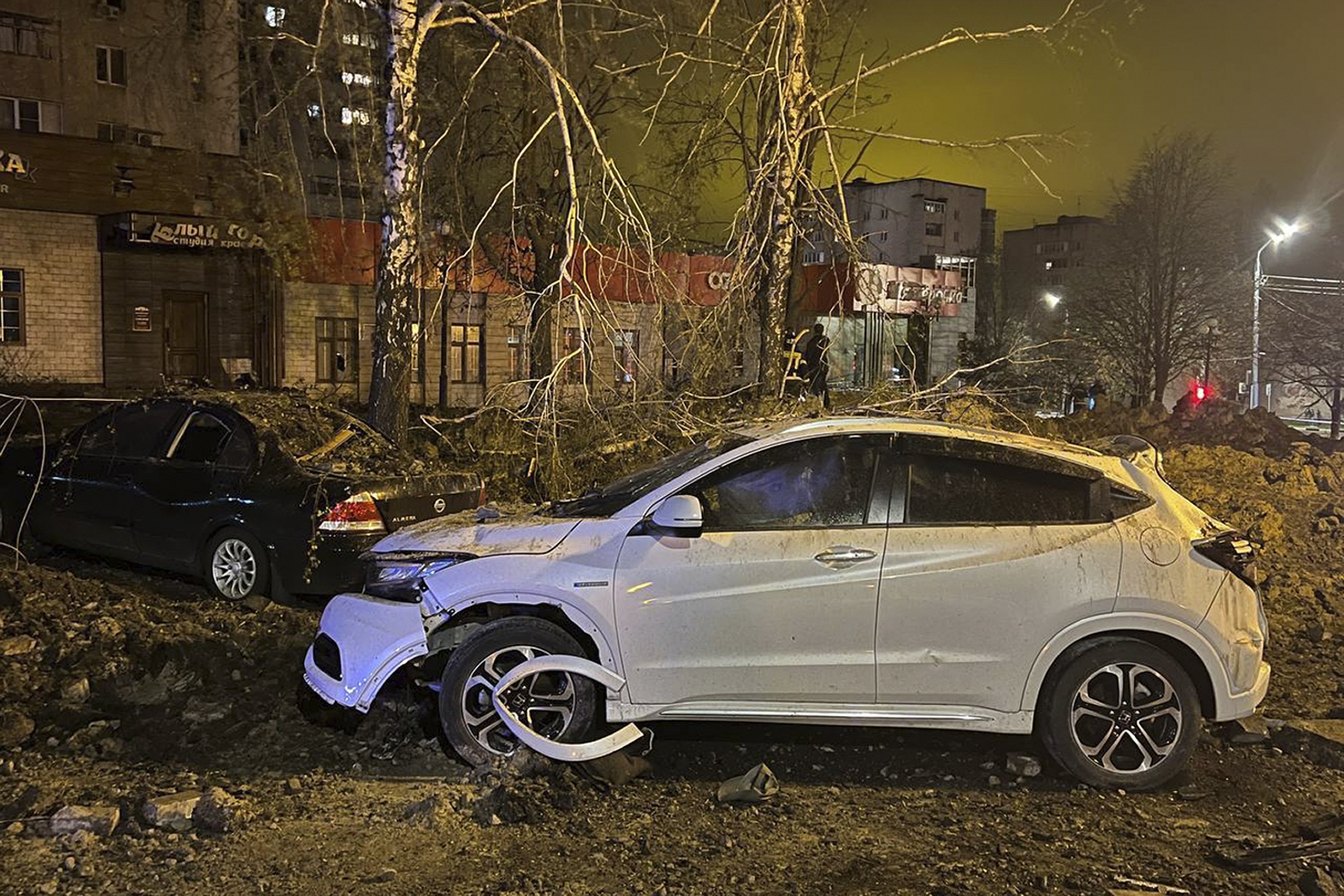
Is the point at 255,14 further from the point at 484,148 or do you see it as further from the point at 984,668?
the point at 984,668

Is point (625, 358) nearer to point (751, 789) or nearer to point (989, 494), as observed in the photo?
point (989, 494)

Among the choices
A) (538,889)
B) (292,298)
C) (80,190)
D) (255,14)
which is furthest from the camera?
(292,298)

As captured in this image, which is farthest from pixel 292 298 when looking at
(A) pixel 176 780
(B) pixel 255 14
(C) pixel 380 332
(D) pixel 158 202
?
(A) pixel 176 780

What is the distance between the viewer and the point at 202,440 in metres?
8.62

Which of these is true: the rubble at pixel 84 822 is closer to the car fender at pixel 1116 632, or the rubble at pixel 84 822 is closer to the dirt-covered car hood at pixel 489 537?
the dirt-covered car hood at pixel 489 537

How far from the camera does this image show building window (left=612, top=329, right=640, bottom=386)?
9625 mm

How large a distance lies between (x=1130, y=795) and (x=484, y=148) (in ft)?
53.2

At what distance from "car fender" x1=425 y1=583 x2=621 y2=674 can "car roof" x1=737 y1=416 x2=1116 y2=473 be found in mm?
1206

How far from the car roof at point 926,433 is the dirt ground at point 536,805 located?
1.50 metres

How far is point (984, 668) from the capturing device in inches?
198

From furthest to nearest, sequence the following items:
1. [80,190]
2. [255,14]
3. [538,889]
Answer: [80,190], [255,14], [538,889]

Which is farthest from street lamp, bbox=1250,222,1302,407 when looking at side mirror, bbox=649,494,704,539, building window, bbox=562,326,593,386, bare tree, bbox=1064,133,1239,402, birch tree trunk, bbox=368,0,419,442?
side mirror, bbox=649,494,704,539

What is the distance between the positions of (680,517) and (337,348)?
25.1 meters

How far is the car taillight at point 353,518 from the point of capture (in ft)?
25.6
